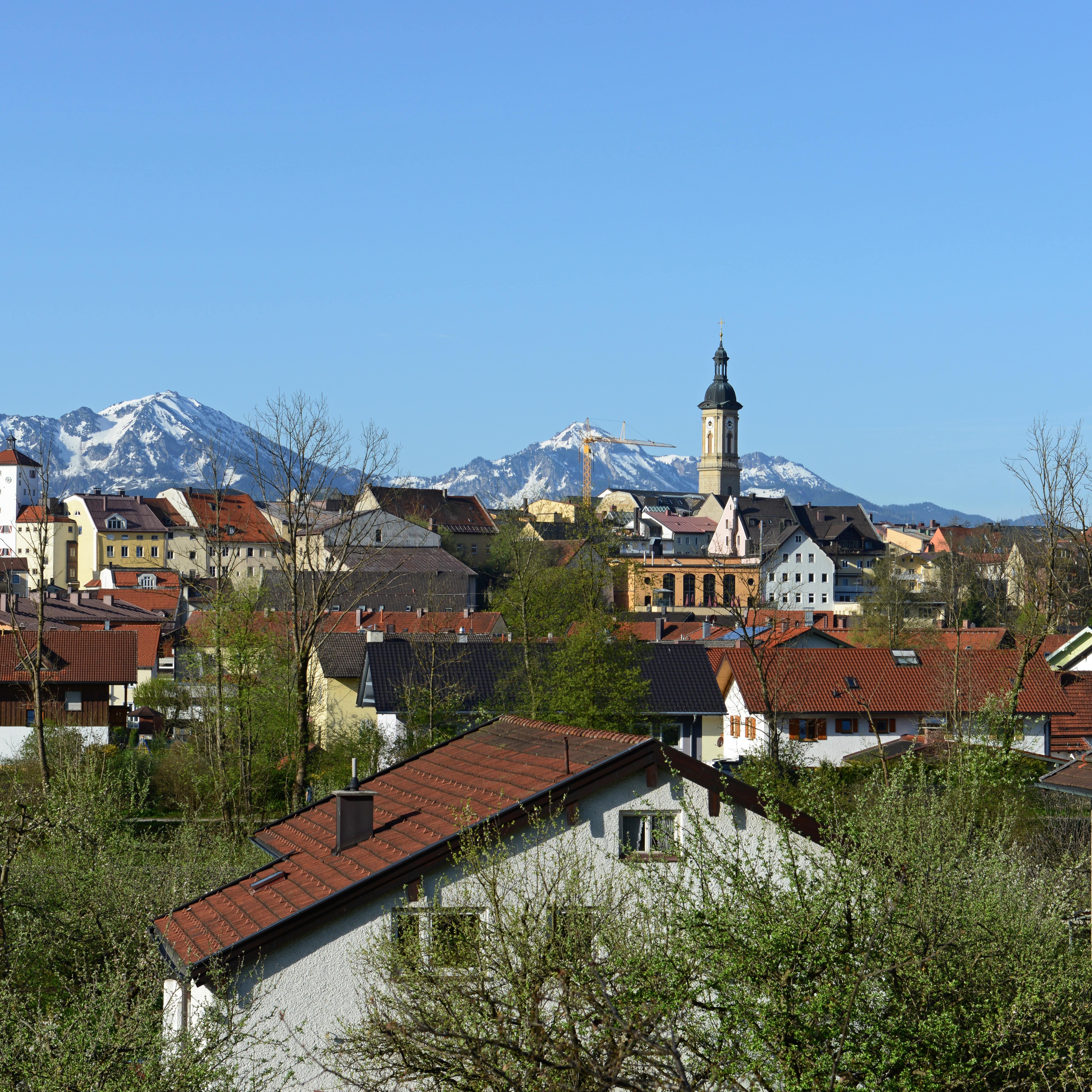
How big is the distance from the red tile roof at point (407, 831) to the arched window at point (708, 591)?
104184 millimetres

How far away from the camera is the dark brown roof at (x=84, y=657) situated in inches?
1751

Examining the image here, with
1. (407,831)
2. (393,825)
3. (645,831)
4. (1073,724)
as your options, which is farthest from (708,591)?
(645,831)

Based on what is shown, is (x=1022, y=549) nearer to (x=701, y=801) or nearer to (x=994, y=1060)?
(x=701, y=801)

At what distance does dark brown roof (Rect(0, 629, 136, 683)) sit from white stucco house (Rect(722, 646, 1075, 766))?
813 inches

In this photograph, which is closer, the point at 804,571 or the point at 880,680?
the point at 880,680

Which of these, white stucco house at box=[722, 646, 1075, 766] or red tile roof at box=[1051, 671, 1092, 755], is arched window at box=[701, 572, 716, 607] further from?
red tile roof at box=[1051, 671, 1092, 755]

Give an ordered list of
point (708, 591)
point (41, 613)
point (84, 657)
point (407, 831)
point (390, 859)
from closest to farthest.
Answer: point (390, 859) → point (407, 831) → point (41, 613) → point (84, 657) → point (708, 591)

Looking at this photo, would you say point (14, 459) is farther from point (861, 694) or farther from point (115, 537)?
point (861, 694)

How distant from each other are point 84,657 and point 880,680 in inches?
1105

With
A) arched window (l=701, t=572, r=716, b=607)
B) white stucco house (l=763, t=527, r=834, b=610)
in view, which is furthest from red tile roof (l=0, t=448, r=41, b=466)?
white stucco house (l=763, t=527, r=834, b=610)

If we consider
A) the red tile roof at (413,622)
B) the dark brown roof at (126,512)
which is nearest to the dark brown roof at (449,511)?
the dark brown roof at (126,512)

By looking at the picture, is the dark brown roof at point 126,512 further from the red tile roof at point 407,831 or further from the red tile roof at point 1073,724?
the red tile roof at point 407,831

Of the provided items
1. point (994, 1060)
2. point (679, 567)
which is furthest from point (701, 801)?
point (679, 567)

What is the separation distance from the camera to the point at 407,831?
1360 centimetres
